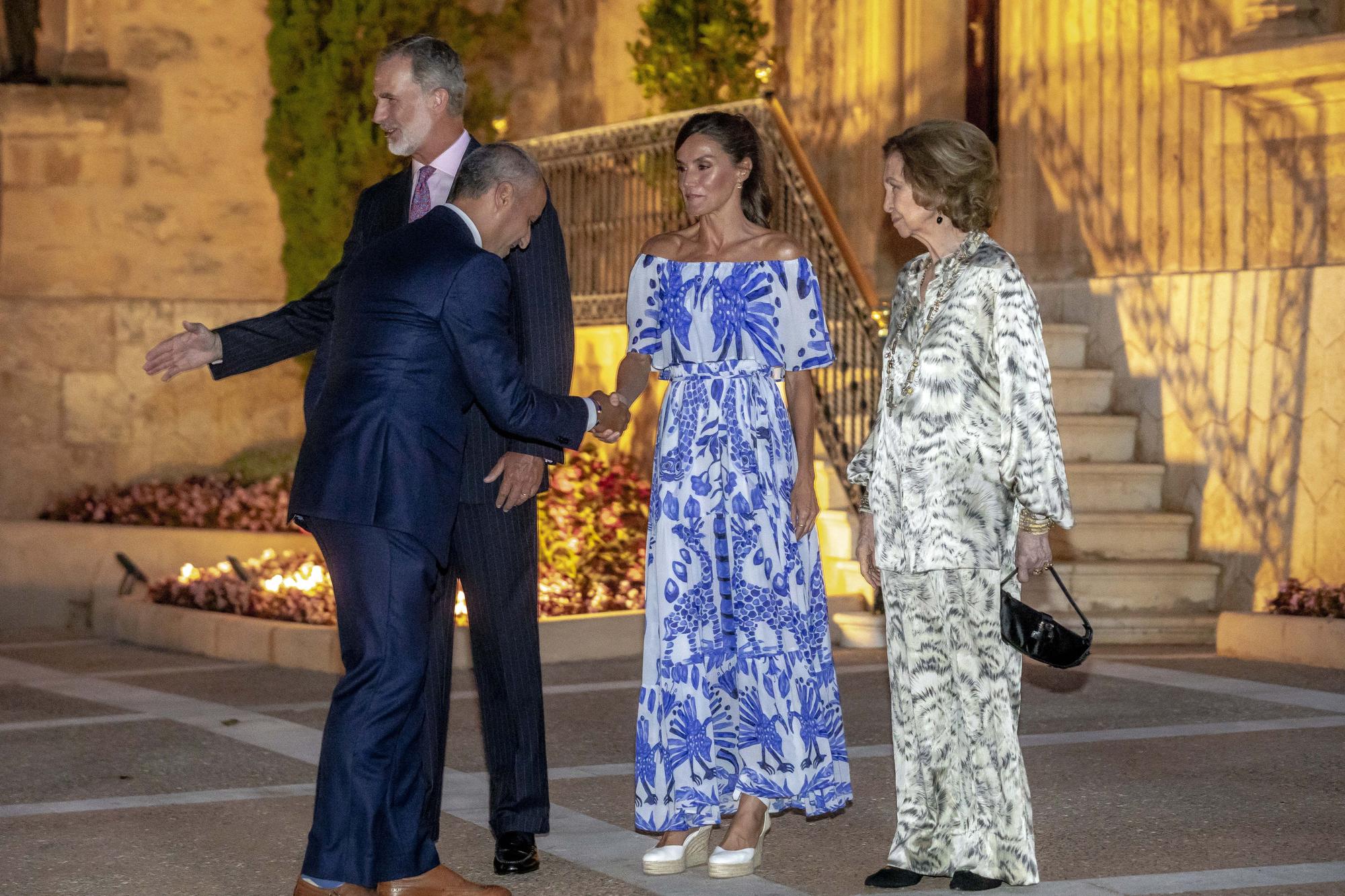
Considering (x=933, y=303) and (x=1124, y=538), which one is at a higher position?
(x=933, y=303)

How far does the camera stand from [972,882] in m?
4.43

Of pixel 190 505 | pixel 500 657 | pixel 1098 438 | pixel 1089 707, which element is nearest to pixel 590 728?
pixel 1089 707

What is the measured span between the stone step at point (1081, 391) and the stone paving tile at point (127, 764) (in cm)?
509

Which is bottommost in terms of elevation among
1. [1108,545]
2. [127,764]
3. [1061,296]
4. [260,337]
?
[127,764]

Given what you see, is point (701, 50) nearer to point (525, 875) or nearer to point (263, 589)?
point (263, 589)

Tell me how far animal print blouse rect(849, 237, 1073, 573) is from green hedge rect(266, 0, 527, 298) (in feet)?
28.2

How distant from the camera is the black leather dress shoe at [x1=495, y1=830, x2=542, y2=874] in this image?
4.75 m

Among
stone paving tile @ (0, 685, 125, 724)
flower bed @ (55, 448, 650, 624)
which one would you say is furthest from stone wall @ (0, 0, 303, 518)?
stone paving tile @ (0, 685, 125, 724)

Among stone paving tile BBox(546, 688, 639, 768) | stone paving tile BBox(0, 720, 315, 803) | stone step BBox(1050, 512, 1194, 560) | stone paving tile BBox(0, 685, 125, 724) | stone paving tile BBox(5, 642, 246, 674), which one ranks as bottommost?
stone paving tile BBox(5, 642, 246, 674)

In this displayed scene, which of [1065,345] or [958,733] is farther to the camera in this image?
[1065,345]

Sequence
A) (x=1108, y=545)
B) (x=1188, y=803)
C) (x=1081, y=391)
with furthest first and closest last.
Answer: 1. (x=1081, y=391)
2. (x=1108, y=545)
3. (x=1188, y=803)

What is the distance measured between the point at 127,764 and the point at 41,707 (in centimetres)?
163

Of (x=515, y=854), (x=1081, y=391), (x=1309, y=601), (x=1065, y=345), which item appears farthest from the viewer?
(x=1065, y=345)

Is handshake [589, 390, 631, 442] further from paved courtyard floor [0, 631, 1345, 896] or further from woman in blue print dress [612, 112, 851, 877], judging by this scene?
paved courtyard floor [0, 631, 1345, 896]
